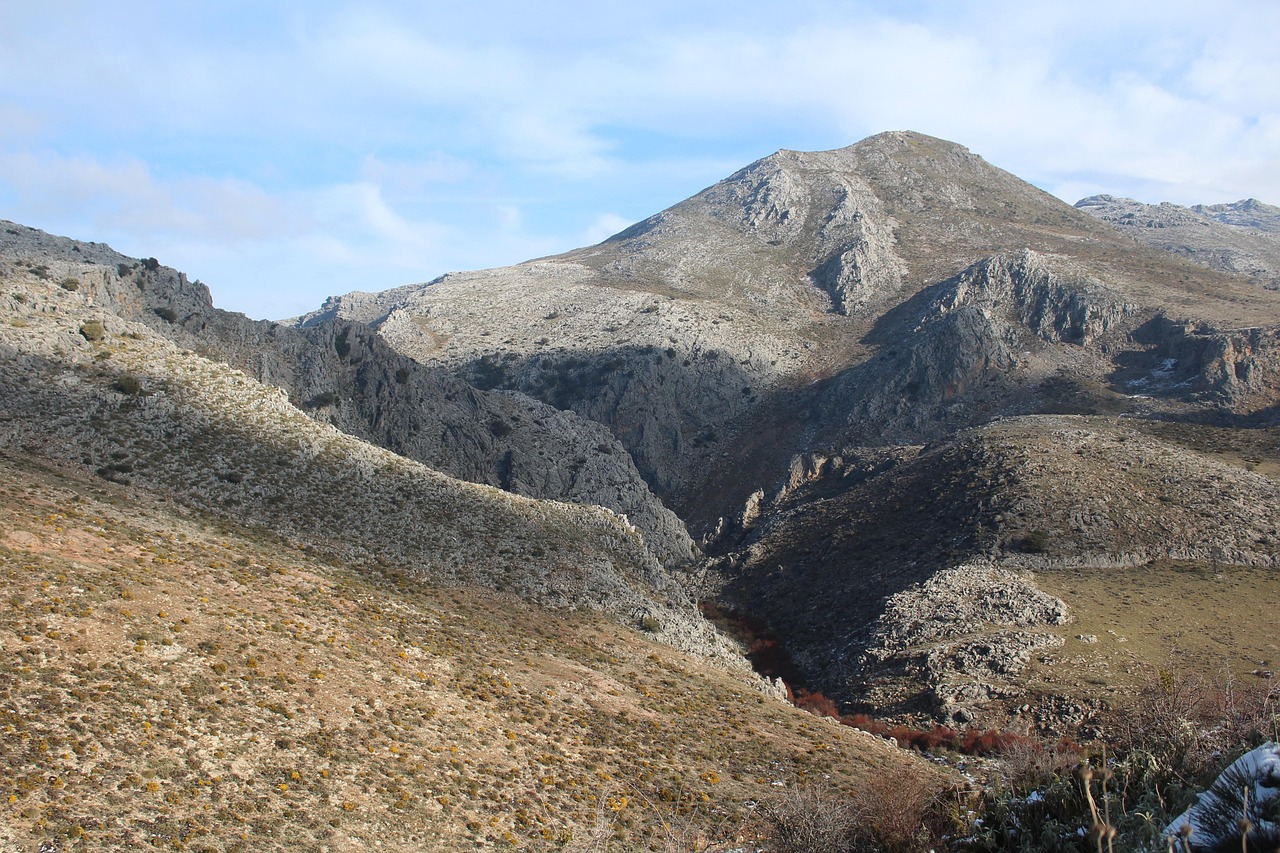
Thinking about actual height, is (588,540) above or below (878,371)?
below

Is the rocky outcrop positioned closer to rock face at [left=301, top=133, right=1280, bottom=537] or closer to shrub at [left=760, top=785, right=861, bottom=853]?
shrub at [left=760, top=785, right=861, bottom=853]

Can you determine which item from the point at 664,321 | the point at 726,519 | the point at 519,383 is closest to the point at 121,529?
the point at 726,519

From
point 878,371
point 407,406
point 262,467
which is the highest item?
point 878,371

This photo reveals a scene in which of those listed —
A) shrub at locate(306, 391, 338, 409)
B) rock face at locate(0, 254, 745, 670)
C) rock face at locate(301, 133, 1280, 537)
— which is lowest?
rock face at locate(0, 254, 745, 670)

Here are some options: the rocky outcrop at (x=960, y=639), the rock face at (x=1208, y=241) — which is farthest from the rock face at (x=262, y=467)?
the rock face at (x=1208, y=241)

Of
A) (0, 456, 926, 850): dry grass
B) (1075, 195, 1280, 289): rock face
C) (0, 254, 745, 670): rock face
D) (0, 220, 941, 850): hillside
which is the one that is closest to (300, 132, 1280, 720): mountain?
(0, 220, 941, 850): hillside

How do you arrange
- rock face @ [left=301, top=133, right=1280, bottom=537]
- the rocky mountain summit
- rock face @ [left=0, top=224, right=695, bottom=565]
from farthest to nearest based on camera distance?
rock face @ [left=301, top=133, right=1280, bottom=537] → rock face @ [left=0, top=224, right=695, bottom=565] → the rocky mountain summit

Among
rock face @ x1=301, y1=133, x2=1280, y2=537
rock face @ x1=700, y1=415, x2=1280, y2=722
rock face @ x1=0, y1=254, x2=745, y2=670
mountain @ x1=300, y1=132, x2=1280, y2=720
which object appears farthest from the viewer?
rock face @ x1=301, y1=133, x2=1280, y2=537

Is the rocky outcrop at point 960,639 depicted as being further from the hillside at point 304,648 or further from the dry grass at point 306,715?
the dry grass at point 306,715

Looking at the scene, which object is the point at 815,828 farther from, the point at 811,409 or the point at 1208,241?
the point at 1208,241

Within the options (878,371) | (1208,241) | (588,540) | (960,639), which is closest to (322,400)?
(588,540)

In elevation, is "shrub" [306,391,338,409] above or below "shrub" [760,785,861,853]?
above

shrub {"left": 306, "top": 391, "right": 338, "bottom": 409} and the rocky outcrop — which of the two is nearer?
the rocky outcrop

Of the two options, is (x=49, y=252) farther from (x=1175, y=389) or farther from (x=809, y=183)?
(x=809, y=183)
